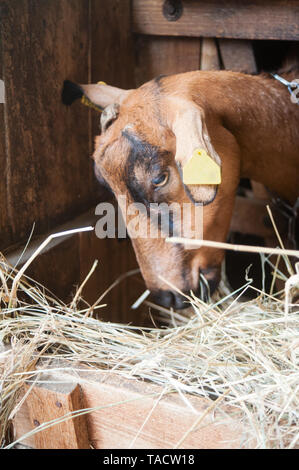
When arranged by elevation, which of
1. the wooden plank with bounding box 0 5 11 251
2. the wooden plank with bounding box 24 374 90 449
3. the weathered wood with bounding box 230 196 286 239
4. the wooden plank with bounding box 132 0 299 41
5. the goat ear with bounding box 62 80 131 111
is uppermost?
the wooden plank with bounding box 132 0 299 41

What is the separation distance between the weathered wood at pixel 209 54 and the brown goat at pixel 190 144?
2.32ft

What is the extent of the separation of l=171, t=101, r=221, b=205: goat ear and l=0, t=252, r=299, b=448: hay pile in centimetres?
47

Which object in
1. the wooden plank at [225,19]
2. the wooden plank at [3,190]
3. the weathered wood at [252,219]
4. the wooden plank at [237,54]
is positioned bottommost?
the weathered wood at [252,219]

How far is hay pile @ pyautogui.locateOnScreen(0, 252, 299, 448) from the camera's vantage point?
4.08 feet

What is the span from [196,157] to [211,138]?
1.50 feet

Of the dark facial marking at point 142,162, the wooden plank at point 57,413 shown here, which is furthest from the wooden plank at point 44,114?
the wooden plank at point 57,413

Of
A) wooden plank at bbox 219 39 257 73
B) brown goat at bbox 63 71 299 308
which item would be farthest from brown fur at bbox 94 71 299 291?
wooden plank at bbox 219 39 257 73

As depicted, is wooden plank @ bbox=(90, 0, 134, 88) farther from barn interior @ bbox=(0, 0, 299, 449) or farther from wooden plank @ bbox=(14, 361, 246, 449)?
wooden plank @ bbox=(14, 361, 246, 449)

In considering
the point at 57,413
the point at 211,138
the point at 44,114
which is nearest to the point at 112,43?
the point at 44,114

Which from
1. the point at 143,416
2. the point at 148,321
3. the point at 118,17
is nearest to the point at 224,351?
the point at 143,416

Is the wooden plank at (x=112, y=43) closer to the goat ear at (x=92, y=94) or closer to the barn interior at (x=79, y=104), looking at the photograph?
the barn interior at (x=79, y=104)

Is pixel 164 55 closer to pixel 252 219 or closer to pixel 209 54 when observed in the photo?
pixel 209 54

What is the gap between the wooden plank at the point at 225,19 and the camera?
270cm

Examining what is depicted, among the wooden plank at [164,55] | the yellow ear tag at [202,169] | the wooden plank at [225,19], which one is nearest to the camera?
the yellow ear tag at [202,169]
